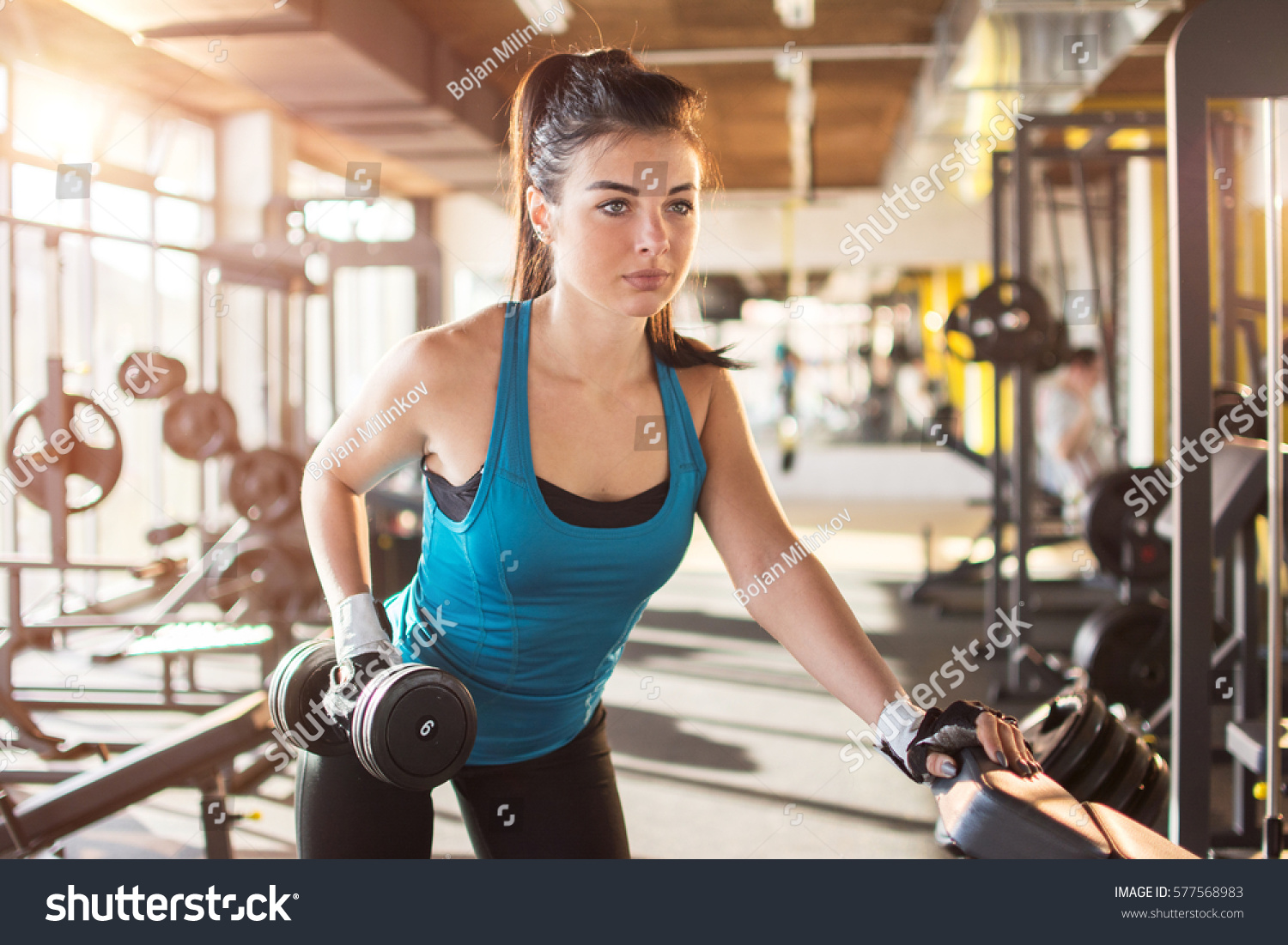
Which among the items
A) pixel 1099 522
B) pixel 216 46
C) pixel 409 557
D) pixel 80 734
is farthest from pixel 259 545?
pixel 1099 522

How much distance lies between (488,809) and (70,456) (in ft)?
8.36

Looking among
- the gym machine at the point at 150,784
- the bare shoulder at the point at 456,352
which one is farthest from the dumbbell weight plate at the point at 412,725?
the gym machine at the point at 150,784

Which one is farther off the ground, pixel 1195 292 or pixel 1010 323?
pixel 1010 323

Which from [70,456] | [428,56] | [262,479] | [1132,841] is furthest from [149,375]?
[1132,841]

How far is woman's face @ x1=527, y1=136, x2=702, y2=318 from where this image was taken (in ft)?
3.55

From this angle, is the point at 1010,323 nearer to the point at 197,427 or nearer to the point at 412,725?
the point at 412,725

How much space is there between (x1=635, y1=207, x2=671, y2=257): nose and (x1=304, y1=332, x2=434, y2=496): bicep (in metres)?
0.28

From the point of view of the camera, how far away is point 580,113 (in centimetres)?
111

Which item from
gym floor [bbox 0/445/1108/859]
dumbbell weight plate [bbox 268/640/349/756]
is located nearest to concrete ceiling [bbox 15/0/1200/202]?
gym floor [bbox 0/445/1108/859]

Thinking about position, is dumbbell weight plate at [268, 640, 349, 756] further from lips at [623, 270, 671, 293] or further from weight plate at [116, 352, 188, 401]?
weight plate at [116, 352, 188, 401]

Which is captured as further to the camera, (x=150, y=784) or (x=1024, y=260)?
(x=1024, y=260)

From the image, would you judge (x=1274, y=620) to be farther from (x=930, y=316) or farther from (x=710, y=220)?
(x=930, y=316)

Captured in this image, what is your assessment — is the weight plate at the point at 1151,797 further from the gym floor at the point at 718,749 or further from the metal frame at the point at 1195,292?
the gym floor at the point at 718,749

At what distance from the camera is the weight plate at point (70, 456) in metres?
3.10
